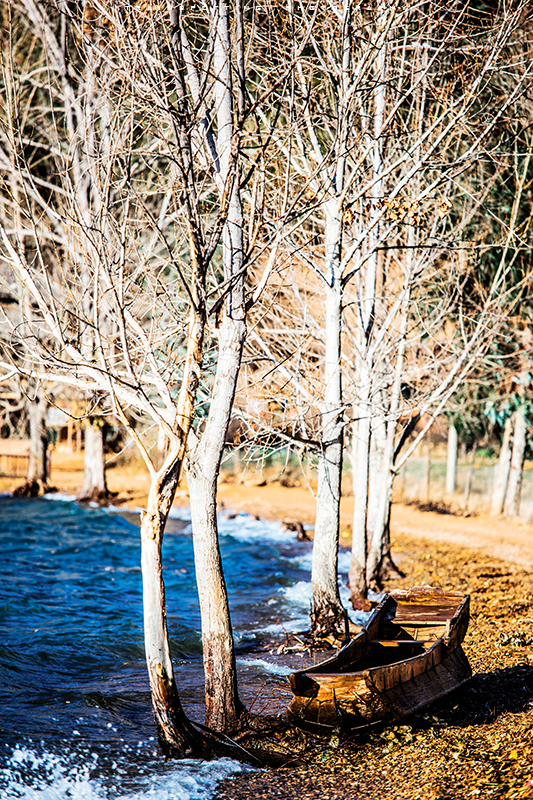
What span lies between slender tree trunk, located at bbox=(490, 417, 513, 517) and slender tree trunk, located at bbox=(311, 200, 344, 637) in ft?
41.5

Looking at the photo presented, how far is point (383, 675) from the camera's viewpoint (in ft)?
20.2

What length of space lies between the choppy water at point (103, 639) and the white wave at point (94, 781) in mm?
11

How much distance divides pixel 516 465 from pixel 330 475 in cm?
1220

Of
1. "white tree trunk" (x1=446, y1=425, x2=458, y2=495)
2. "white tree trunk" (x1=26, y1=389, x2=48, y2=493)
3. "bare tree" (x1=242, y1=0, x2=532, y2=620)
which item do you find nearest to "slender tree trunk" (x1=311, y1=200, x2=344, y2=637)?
"bare tree" (x1=242, y1=0, x2=532, y2=620)

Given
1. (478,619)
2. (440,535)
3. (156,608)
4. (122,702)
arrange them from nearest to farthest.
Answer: (156,608) → (122,702) → (478,619) → (440,535)

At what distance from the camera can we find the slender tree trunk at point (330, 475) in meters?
9.06

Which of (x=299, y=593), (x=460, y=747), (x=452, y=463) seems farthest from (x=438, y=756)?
(x=452, y=463)

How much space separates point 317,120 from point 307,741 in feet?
28.4

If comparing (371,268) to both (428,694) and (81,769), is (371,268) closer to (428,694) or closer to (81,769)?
(428,694)

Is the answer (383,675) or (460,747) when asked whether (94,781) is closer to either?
(383,675)

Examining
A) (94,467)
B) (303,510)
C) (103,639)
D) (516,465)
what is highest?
(516,465)

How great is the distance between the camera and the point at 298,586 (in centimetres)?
1468

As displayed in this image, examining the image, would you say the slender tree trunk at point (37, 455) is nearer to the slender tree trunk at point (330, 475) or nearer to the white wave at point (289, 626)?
the white wave at point (289, 626)

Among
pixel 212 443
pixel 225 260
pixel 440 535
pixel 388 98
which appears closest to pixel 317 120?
pixel 388 98
